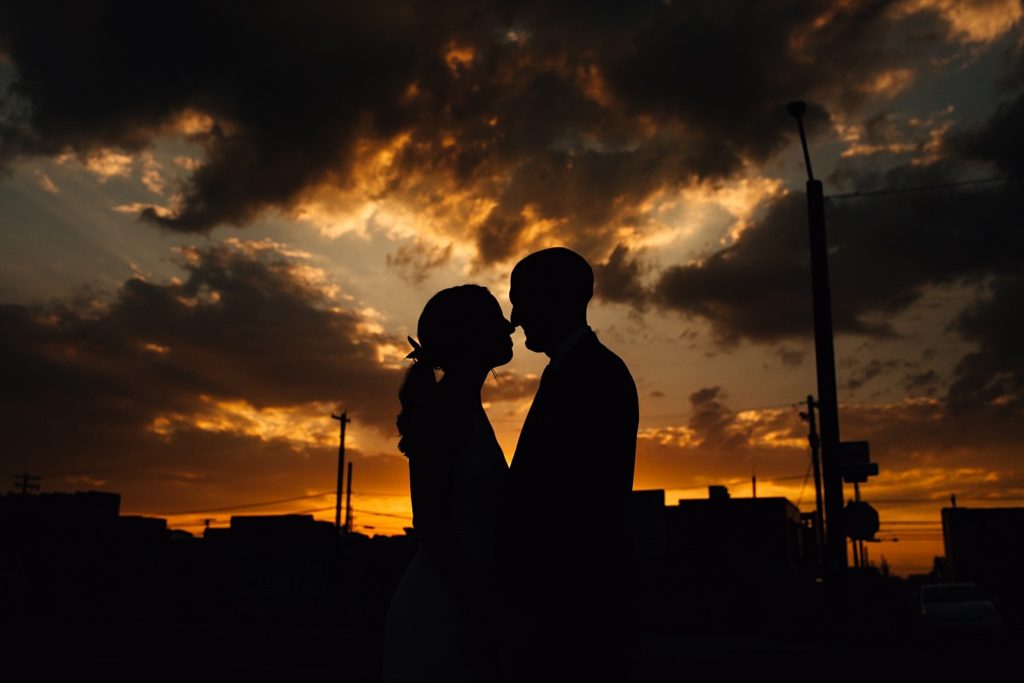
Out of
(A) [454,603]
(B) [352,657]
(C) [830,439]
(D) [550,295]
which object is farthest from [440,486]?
(B) [352,657]

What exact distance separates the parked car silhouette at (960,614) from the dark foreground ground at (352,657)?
10.5 inches

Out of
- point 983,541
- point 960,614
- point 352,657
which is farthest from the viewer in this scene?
point 983,541

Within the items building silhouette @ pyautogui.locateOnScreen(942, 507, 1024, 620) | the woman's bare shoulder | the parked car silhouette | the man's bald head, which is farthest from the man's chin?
building silhouette @ pyautogui.locateOnScreen(942, 507, 1024, 620)

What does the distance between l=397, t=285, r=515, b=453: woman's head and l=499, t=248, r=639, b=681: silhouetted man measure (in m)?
0.35

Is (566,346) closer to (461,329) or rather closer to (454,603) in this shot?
(461,329)

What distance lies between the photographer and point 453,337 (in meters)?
3.33

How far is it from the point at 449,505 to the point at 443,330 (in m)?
0.64

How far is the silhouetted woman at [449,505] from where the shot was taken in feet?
9.96

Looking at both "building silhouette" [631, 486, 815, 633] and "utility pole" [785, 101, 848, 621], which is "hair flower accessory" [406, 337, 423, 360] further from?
"utility pole" [785, 101, 848, 621]

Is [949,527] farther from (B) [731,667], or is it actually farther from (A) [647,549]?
(B) [731,667]

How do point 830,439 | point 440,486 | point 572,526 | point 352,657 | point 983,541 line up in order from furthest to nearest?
point 983,541 < point 352,657 < point 830,439 < point 440,486 < point 572,526

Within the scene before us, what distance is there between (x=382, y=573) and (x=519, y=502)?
31632mm

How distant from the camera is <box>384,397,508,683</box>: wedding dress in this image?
10.2 ft

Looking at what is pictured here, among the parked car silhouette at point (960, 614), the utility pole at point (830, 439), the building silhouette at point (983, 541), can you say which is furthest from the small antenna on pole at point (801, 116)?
the building silhouette at point (983, 541)
